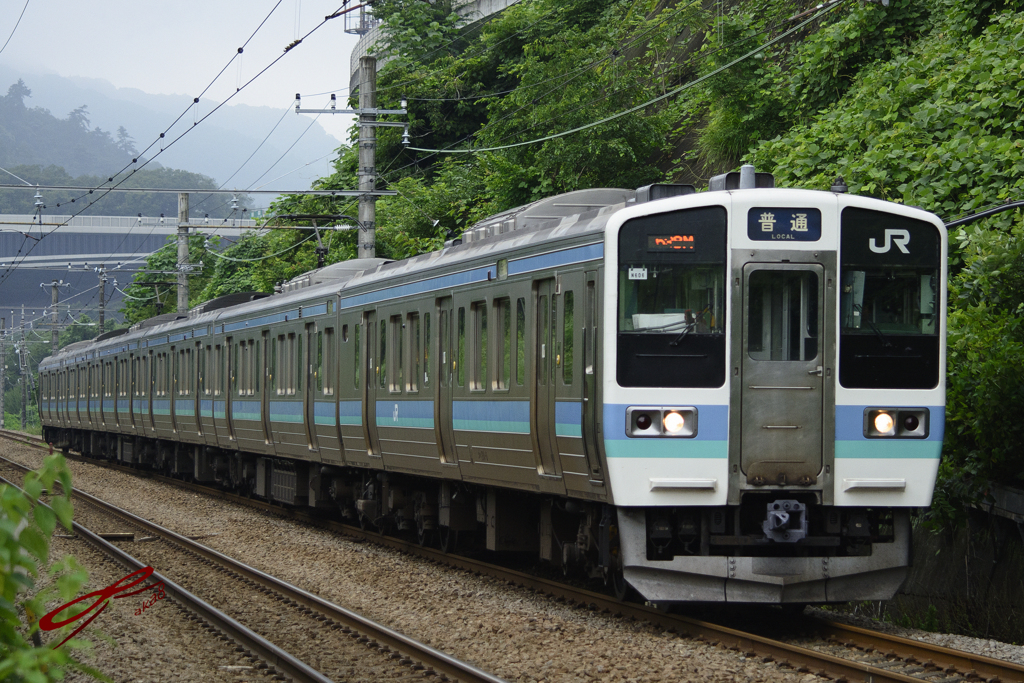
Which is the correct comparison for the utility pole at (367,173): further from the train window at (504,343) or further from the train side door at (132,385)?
the train window at (504,343)

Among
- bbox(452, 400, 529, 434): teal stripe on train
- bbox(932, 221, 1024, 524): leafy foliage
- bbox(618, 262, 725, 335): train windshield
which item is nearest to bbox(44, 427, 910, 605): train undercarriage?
bbox(452, 400, 529, 434): teal stripe on train

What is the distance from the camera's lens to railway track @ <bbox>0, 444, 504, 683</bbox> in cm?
748

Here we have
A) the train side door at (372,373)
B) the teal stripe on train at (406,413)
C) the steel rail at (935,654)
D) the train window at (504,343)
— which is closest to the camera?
the steel rail at (935,654)

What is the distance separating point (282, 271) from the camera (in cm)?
4147

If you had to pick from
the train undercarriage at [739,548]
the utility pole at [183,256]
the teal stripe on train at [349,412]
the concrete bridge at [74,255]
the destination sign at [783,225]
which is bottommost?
the train undercarriage at [739,548]

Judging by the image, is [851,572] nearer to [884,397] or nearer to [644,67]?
[884,397]

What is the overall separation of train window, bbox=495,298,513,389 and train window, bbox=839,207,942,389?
2.85 meters

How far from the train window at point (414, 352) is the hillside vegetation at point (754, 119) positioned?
478 centimetres

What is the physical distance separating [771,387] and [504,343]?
2.69 metres

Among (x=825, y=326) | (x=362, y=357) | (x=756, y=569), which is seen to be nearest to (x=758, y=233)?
(x=825, y=326)

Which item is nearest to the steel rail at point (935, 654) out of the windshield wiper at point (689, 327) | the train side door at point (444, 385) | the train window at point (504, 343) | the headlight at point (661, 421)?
the headlight at point (661, 421)

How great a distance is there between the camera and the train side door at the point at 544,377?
30.4 feet

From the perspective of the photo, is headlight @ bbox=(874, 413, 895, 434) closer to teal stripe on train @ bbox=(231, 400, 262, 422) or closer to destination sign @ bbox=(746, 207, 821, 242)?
destination sign @ bbox=(746, 207, 821, 242)

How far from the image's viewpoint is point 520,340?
9.90m
